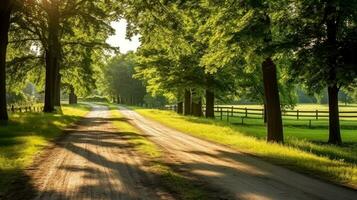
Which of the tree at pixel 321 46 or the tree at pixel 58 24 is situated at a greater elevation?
the tree at pixel 58 24

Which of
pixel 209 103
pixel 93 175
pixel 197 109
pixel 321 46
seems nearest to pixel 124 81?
pixel 197 109

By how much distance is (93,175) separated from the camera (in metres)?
10.9

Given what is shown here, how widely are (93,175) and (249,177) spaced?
3.64 meters

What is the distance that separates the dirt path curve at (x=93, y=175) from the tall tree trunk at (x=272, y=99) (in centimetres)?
846

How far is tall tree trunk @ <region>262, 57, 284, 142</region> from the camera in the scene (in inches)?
880

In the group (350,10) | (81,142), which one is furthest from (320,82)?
(81,142)

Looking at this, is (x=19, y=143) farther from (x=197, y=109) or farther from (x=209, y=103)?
(x=197, y=109)

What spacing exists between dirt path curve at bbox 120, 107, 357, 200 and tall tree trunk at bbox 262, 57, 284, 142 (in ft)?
22.3

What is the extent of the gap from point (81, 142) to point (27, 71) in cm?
2698

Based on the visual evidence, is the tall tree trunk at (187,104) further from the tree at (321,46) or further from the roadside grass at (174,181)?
the roadside grass at (174,181)

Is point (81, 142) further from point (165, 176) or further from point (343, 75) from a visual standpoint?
point (343, 75)

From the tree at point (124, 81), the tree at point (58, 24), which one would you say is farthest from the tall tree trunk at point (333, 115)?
the tree at point (124, 81)

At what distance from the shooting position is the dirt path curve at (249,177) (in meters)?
9.30

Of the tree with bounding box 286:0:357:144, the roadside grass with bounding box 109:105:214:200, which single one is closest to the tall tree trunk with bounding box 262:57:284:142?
the tree with bounding box 286:0:357:144
